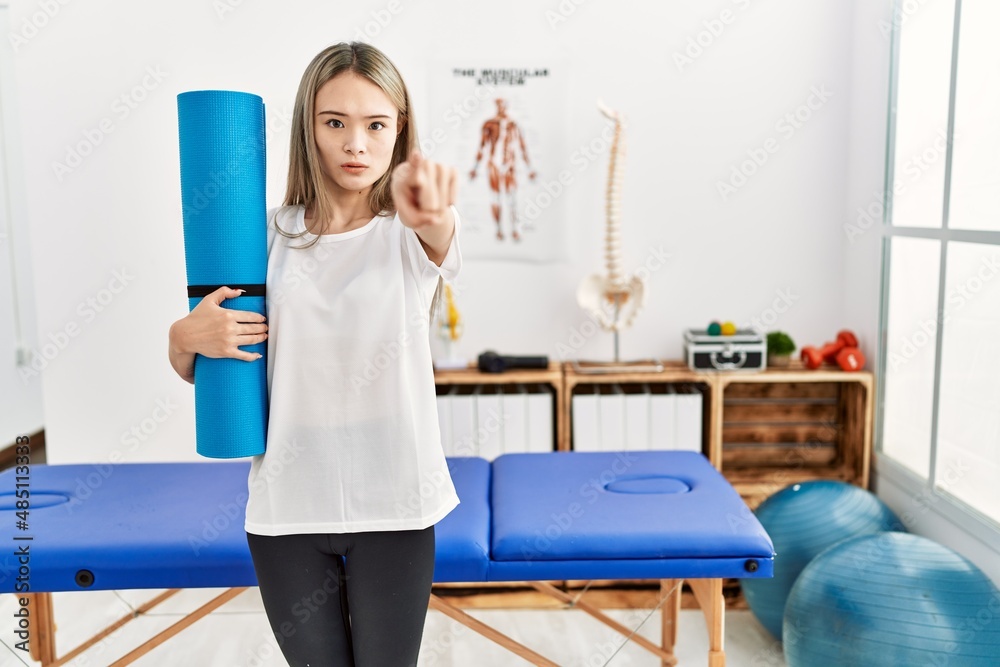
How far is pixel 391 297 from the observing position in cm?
119

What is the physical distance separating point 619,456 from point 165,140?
1727mm

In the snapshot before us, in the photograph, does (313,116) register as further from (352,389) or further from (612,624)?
(612,624)

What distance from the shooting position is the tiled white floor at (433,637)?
2.31m

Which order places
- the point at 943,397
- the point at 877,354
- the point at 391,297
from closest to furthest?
the point at 391,297 → the point at 943,397 → the point at 877,354

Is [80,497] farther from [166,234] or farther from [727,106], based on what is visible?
[727,106]

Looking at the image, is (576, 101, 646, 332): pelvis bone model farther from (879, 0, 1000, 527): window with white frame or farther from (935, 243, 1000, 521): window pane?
(935, 243, 1000, 521): window pane

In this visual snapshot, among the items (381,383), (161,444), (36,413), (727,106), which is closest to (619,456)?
(381,383)

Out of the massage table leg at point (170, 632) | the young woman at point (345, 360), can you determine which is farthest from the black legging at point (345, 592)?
the massage table leg at point (170, 632)

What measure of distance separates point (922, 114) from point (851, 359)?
0.73 meters

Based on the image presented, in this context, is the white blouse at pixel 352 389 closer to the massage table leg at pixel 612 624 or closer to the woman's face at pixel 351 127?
the woman's face at pixel 351 127

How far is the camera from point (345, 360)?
1.18 metres

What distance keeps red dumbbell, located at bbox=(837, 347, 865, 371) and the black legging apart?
5.96 feet

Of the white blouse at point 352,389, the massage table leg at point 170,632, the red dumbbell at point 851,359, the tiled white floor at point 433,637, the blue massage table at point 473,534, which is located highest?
the white blouse at point 352,389

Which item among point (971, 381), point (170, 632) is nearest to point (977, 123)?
point (971, 381)
